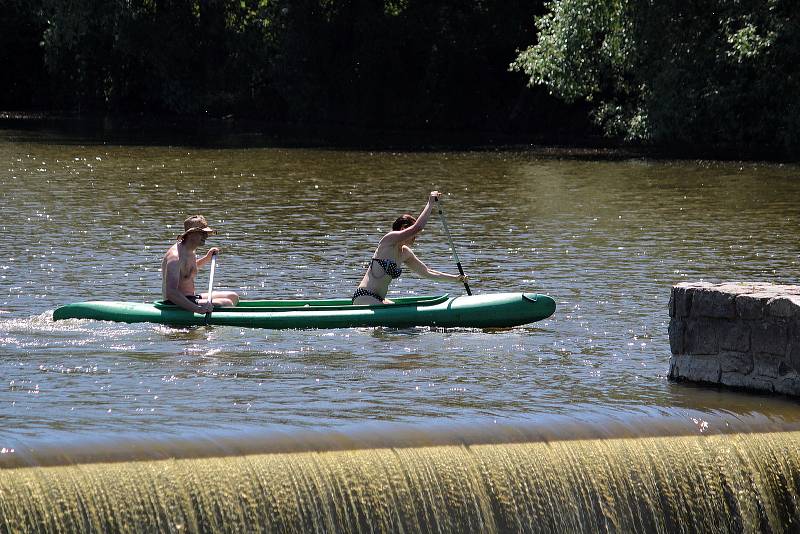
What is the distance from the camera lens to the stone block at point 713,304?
938 centimetres

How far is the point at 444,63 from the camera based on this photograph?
144 feet

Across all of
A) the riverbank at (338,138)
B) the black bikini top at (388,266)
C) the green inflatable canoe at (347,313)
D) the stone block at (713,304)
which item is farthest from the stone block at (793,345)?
the riverbank at (338,138)

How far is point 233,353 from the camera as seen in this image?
11.3 meters

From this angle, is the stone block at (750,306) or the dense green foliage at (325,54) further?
the dense green foliage at (325,54)

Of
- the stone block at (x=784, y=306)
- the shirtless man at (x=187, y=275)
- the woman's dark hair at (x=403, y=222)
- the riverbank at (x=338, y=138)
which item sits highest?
the stone block at (x=784, y=306)

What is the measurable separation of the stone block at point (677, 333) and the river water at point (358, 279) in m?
0.26

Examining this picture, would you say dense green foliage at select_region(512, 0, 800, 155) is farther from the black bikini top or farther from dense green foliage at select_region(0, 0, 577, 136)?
the black bikini top

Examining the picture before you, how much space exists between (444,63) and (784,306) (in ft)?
116

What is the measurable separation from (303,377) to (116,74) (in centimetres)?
4270

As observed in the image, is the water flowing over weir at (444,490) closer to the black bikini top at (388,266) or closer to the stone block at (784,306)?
the stone block at (784,306)

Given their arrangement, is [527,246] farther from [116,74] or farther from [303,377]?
[116,74]

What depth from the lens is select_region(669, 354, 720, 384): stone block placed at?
9.77 metres

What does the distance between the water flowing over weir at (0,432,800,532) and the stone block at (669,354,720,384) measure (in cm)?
113

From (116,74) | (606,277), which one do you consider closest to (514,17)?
(116,74)
